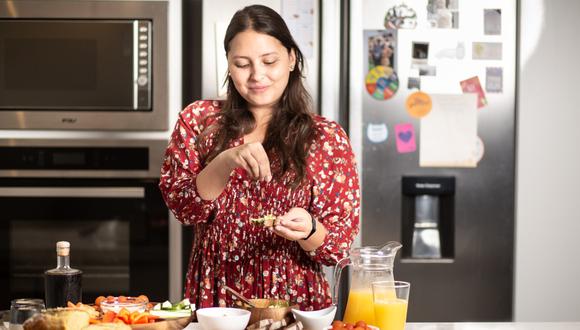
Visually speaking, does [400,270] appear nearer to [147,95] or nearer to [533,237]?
[533,237]

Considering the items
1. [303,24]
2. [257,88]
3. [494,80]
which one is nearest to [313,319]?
[257,88]

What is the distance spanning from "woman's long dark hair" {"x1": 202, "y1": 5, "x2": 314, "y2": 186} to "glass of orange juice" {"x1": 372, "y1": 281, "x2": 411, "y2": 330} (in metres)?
0.44

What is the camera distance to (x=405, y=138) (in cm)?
294

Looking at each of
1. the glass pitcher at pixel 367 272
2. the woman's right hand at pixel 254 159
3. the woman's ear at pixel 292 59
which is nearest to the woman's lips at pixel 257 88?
the woman's ear at pixel 292 59

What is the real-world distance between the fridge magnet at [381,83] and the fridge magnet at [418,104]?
0.06 metres

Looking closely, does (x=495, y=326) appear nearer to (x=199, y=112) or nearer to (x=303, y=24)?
(x=199, y=112)

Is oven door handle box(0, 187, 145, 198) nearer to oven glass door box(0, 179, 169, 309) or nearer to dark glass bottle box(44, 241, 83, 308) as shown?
oven glass door box(0, 179, 169, 309)

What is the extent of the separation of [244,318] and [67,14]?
1680 mm

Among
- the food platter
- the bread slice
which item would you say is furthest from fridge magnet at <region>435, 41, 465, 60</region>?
the bread slice

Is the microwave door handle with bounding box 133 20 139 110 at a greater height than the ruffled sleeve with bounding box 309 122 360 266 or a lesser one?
greater

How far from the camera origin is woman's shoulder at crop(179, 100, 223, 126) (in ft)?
6.80

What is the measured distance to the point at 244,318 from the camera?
157cm

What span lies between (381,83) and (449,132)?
0.30m

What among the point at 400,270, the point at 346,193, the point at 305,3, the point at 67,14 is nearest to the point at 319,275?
the point at 346,193
